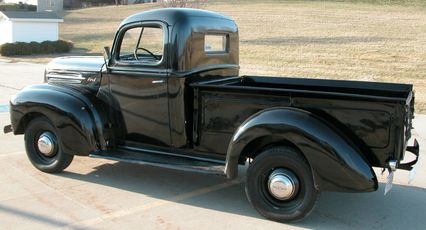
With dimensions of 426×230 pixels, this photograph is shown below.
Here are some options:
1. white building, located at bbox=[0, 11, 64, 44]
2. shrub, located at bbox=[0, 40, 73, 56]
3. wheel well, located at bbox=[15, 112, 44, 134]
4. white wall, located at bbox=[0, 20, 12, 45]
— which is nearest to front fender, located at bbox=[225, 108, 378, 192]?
wheel well, located at bbox=[15, 112, 44, 134]

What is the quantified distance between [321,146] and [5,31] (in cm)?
2639

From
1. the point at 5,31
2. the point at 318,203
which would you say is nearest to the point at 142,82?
the point at 318,203

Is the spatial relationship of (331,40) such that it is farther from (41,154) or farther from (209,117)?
(209,117)

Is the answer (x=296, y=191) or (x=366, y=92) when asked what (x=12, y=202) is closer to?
(x=296, y=191)

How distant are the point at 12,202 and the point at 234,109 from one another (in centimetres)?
230

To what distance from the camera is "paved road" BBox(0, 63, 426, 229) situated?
4555 mm

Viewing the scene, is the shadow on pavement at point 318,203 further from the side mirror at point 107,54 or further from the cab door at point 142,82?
the side mirror at point 107,54

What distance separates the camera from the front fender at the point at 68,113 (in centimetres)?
548

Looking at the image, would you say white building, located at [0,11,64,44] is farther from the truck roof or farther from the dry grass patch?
the truck roof

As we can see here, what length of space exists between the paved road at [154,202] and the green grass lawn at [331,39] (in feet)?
19.1

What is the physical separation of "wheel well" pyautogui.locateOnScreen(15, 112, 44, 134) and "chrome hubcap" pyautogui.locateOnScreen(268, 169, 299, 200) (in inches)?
113

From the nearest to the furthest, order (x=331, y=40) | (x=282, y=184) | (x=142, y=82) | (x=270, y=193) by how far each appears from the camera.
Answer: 1. (x=282, y=184)
2. (x=270, y=193)
3. (x=142, y=82)
4. (x=331, y=40)

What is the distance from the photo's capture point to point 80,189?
213 inches

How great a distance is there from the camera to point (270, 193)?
15.2 feet
